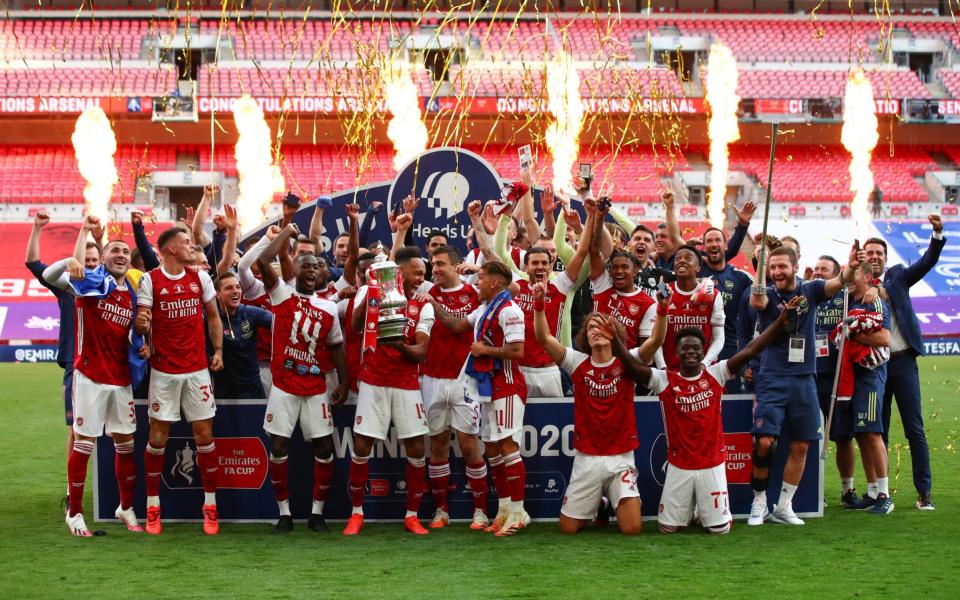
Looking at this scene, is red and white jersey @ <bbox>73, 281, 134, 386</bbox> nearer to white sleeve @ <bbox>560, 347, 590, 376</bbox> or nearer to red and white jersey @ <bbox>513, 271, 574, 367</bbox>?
red and white jersey @ <bbox>513, 271, 574, 367</bbox>

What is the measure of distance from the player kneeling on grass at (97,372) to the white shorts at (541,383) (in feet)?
9.02

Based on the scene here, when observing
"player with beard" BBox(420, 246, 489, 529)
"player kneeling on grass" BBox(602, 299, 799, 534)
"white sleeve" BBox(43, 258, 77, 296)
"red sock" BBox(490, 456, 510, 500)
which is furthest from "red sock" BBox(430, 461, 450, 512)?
"white sleeve" BBox(43, 258, 77, 296)

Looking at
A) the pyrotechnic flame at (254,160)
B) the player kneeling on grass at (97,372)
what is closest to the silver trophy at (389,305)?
the player kneeling on grass at (97,372)

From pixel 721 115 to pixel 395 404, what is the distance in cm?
2887

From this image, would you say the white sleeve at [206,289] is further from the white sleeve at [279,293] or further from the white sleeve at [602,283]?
the white sleeve at [602,283]

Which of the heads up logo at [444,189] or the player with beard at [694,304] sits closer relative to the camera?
the player with beard at [694,304]

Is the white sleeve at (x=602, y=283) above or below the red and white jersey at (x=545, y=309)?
above

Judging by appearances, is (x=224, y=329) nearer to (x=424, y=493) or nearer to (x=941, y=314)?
(x=424, y=493)

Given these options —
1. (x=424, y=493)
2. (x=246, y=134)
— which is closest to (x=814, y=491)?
(x=424, y=493)

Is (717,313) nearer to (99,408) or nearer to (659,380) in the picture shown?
(659,380)

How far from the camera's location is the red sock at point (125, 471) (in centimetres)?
776

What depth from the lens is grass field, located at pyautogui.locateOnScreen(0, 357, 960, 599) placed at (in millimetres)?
6035

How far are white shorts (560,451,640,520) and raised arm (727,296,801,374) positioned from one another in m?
0.92

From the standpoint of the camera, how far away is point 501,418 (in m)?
7.66
